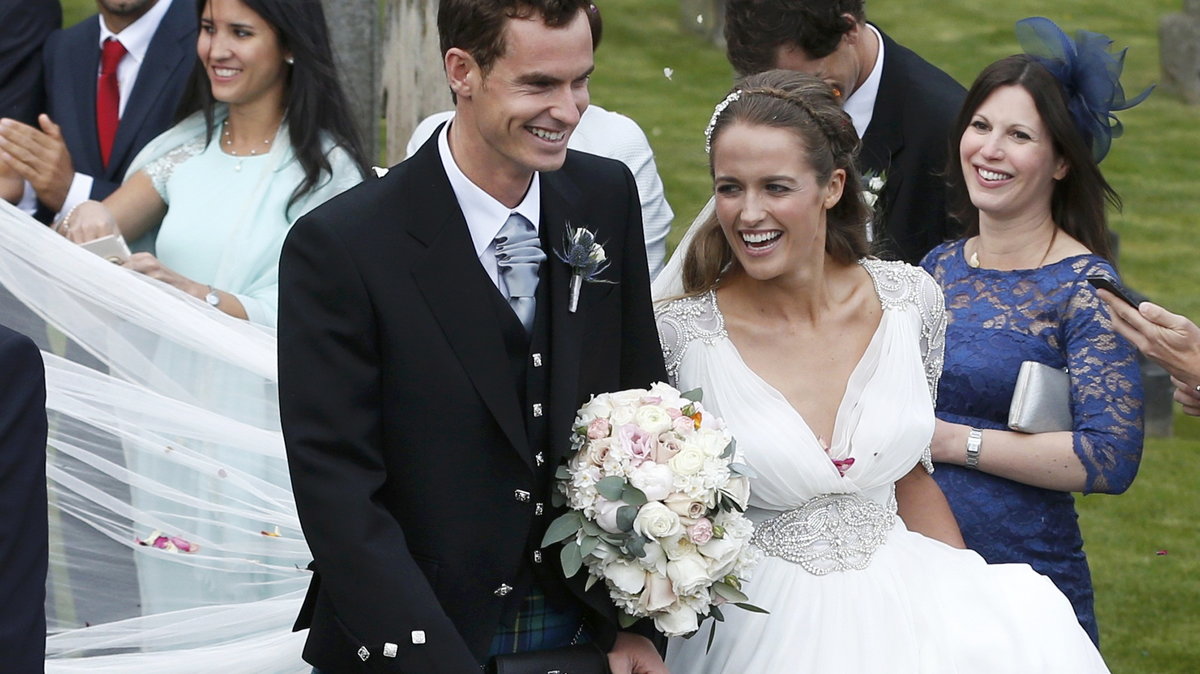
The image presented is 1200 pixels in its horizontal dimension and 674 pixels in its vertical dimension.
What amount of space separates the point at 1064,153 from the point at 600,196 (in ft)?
5.93

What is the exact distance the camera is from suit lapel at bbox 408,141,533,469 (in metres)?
3.08

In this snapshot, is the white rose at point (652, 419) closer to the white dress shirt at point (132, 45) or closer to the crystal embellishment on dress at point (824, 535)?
the crystal embellishment on dress at point (824, 535)

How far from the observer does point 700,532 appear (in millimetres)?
3166

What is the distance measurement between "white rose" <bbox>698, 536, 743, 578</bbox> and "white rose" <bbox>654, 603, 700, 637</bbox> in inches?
3.5

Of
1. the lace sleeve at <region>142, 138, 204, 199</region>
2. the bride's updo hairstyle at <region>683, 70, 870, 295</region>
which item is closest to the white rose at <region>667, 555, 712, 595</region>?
the bride's updo hairstyle at <region>683, 70, 870, 295</region>

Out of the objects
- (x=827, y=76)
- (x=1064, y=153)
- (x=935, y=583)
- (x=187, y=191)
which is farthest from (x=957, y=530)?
(x=187, y=191)

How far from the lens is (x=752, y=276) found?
12.8ft

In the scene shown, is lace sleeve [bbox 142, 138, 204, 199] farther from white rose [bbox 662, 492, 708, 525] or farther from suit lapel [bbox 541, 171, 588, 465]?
white rose [bbox 662, 492, 708, 525]

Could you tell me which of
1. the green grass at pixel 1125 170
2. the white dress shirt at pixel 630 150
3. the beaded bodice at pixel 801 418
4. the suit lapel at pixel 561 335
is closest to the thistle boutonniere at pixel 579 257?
the suit lapel at pixel 561 335

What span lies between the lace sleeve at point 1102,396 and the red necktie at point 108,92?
336 cm

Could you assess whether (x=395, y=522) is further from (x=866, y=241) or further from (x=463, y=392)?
(x=866, y=241)

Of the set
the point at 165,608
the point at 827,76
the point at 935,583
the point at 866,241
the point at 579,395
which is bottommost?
the point at 165,608

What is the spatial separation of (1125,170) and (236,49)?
41.5ft

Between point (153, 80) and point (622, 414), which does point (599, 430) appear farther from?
point (153, 80)
